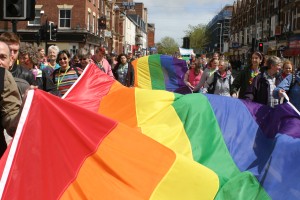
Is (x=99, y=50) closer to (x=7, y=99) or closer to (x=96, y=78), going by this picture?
(x=96, y=78)

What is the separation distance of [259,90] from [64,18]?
3302cm

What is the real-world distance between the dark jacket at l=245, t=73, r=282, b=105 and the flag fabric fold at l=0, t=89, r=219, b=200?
3.97 meters

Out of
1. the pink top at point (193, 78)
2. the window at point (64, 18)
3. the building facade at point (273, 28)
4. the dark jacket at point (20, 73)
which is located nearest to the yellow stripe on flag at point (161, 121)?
the dark jacket at point (20, 73)

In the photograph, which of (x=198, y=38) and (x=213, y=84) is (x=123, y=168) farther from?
(x=198, y=38)

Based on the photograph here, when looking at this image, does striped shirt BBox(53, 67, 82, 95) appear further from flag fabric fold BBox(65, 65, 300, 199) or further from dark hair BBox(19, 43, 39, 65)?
dark hair BBox(19, 43, 39, 65)

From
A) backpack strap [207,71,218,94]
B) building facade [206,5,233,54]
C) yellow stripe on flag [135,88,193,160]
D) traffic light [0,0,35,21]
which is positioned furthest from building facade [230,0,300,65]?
building facade [206,5,233,54]

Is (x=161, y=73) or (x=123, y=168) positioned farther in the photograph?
(x=161, y=73)

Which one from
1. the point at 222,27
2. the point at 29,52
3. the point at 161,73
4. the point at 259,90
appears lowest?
the point at 259,90

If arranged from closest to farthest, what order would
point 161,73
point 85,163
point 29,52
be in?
point 85,163, point 29,52, point 161,73

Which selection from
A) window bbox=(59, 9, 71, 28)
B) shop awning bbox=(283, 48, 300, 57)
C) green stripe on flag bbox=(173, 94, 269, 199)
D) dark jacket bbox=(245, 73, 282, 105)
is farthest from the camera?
shop awning bbox=(283, 48, 300, 57)

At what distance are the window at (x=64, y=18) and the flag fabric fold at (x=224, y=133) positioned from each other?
3293 centimetres

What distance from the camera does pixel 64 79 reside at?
7180 mm

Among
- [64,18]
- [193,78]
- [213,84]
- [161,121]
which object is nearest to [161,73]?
[193,78]

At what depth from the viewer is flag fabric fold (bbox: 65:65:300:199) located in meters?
4.11
